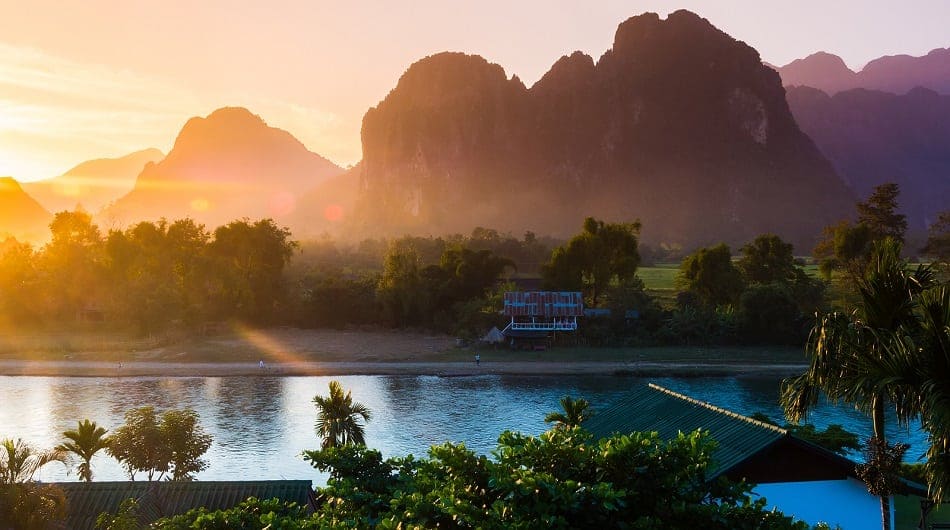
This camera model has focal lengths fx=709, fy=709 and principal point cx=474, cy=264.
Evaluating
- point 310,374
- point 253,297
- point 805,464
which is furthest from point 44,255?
point 805,464

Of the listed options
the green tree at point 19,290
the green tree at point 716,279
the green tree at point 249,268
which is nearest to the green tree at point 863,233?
the green tree at point 716,279

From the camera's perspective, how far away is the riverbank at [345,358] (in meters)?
62.7

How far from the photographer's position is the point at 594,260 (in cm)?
8444

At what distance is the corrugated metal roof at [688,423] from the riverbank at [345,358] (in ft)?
128

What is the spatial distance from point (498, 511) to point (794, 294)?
254 feet

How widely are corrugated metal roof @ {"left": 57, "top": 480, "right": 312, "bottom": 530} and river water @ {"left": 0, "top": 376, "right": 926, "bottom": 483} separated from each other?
12.2 meters

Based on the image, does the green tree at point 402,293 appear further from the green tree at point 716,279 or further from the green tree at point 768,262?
the green tree at point 768,262

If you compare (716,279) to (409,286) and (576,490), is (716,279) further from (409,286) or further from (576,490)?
(576,490)

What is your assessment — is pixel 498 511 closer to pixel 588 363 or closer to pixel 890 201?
pixel 588 363

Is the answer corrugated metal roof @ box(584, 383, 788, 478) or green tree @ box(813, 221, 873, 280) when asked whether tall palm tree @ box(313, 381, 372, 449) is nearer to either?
corrugated metal roof @ box(584, 383, 788, 478)

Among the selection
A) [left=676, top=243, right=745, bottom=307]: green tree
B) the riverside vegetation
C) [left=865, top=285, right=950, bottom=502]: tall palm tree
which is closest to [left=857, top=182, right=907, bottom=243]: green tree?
the riverside vegetation

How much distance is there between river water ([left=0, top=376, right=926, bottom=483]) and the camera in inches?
1528

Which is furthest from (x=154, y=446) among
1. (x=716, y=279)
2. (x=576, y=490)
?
(x=716, y=279)

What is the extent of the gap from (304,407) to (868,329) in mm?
43094
